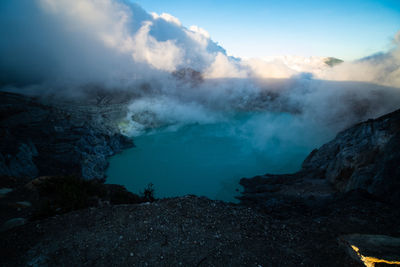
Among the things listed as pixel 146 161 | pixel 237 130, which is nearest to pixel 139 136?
pixel 146 161

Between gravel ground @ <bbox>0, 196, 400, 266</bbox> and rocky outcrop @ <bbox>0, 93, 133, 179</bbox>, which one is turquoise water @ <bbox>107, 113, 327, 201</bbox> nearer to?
rocky outcrop @ <bbox>0, 93, 133, 179</bbox>

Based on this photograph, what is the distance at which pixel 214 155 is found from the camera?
4391cm

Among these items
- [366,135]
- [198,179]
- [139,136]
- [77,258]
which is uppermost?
[366,135]

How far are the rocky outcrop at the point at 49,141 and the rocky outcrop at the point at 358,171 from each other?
980 inches

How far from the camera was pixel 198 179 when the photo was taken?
32031 mm

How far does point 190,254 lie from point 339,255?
378cm

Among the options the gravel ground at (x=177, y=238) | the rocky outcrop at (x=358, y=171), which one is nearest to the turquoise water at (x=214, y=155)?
the rocky outcrop at (x=358, y=171)

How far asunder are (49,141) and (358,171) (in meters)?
38.9

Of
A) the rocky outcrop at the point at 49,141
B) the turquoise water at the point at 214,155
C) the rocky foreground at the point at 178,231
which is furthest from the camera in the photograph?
the turquoise water at the point at 214,155

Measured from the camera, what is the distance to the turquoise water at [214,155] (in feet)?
97.2

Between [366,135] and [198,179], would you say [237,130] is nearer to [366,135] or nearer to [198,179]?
[198,179]

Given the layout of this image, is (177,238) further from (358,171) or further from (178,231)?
(358,171)

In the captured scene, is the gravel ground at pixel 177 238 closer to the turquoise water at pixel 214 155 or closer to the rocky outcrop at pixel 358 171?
the rocky outcrop at pixel 358 171

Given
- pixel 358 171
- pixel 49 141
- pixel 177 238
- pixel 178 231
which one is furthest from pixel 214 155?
pixel 177 238
